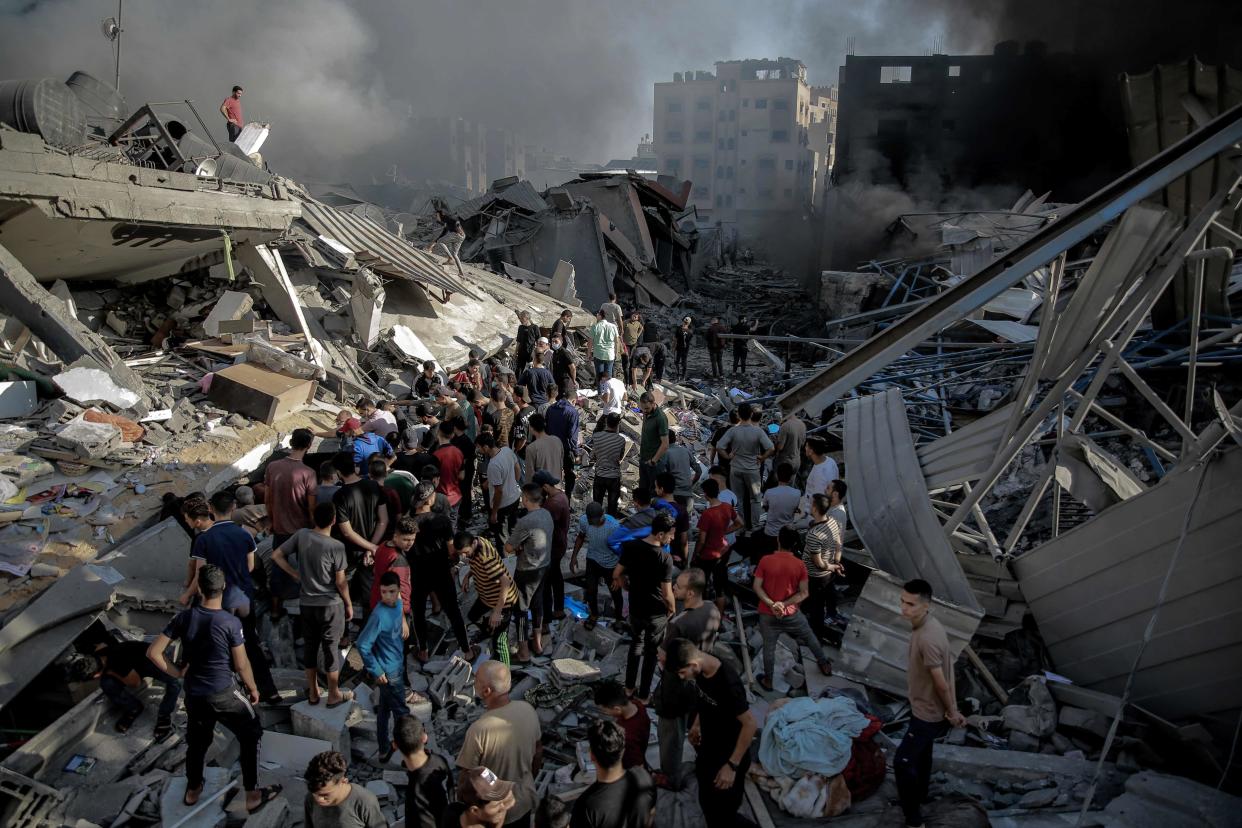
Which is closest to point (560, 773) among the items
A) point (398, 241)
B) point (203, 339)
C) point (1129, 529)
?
point (1129, 529)

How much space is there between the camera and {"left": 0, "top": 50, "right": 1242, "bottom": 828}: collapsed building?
434cm

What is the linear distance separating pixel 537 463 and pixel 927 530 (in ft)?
10.00

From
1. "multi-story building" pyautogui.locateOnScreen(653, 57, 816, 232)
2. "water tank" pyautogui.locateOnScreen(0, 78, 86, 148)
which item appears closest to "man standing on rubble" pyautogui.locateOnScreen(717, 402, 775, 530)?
"water tank" pyautogui.locateOnScreen(0, 78, 86, 148)

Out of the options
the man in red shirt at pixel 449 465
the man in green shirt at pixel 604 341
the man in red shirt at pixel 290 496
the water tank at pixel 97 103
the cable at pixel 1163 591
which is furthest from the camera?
the man in green shirt at pixel 604 341

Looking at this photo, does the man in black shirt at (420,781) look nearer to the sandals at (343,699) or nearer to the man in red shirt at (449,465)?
the sandals at (343,699)

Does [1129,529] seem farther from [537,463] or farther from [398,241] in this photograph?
[398,241]

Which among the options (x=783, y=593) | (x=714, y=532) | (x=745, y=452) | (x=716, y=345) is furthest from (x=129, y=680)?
(x=716, y=345)

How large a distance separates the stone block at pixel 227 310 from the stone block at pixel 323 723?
21.1 ft

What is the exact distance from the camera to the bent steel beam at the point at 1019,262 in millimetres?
4193

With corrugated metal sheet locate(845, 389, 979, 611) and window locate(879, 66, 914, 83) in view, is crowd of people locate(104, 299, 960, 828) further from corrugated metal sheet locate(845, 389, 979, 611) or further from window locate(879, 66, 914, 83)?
window locate(879, 66, 914, 83)

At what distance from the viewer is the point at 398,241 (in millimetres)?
14773

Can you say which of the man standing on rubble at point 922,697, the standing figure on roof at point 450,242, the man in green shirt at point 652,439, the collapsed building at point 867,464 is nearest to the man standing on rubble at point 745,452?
the man in green shirt at point 652,439

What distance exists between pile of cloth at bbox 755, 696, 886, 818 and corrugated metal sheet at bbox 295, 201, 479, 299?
1024 cm

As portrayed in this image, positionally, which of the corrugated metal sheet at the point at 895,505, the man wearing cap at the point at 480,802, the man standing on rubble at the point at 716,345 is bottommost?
the man wearing cap at the point at 480,802
